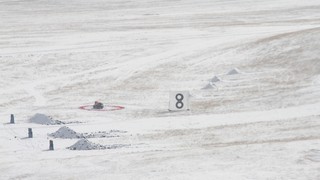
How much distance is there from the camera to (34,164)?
76.4 feet

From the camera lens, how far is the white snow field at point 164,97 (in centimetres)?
2234

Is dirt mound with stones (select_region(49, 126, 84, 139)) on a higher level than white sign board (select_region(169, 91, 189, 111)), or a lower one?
lower

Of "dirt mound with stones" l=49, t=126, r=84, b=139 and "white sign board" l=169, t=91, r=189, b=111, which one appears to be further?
"white sign board" l=169, t=91, r=189, b=111

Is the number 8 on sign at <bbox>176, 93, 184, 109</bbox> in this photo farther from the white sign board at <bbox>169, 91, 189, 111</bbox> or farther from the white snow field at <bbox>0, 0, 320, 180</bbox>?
the white snow field at <bbox>0, 0, 320, 180</bbox>

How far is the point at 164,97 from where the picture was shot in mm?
37625

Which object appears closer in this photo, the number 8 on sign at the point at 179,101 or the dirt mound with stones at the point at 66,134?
the dirt mound with stones at the point at 66,134

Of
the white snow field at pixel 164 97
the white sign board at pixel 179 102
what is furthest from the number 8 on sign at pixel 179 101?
the white snow field at pixel 164 97

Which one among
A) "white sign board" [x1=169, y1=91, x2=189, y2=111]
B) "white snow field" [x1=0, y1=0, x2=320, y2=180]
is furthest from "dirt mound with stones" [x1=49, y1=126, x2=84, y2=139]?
"white sign board" [x1=169, y1=91, x2=189, y2=111]

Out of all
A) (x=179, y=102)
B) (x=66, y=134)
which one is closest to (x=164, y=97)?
(x=179, y=102)

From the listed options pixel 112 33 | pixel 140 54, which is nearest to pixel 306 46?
pixel 140 54

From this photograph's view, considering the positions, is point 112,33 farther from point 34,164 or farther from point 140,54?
point 34,164

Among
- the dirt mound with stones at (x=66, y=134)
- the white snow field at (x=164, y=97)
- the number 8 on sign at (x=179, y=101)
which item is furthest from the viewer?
the number 8 on sign at (x=179, y=101)

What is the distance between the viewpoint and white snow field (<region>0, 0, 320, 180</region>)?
2234 centimetres

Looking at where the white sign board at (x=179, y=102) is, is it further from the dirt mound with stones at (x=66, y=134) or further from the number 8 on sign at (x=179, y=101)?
the dirt mound with stones at (x=66, y=134)
